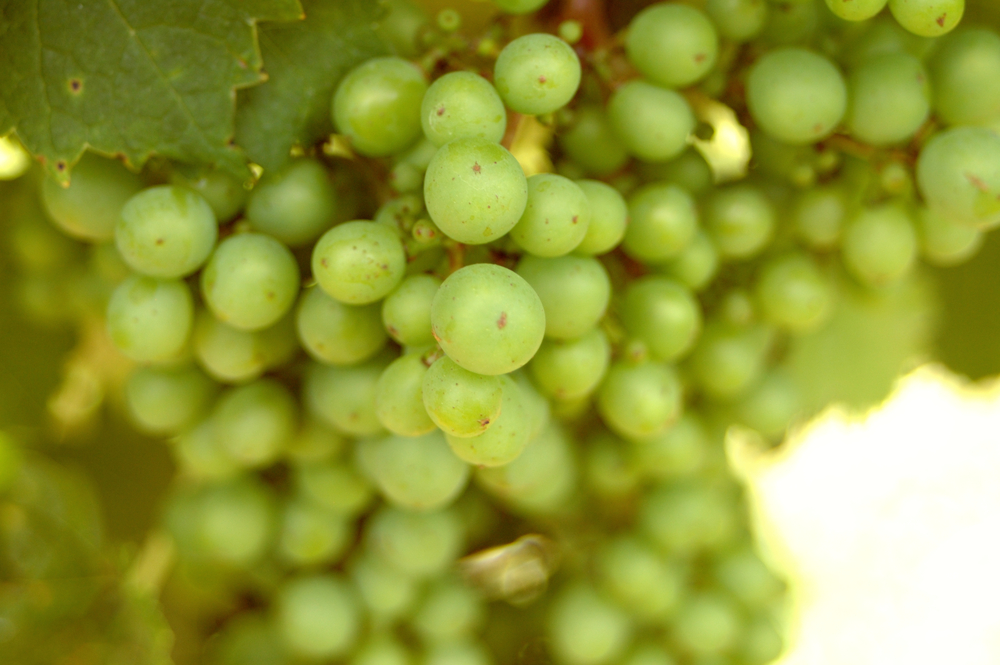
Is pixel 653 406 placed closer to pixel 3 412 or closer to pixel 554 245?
pixel 554 245

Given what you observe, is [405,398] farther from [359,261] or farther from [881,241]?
[881,241]

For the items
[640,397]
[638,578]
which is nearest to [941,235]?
[640,397]

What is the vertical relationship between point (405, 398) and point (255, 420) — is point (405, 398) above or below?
above

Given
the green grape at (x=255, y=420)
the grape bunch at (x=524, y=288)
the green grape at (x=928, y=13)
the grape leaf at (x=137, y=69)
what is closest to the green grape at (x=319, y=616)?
the grape bunch at (x=524, y=288)

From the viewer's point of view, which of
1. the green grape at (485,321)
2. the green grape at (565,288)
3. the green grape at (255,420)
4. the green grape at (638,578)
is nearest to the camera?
the green grape at (485,321)

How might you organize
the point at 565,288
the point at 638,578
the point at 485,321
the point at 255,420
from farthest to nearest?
the point at 638,578, the point at 255,420, the point at 565,288, the point at 485,321

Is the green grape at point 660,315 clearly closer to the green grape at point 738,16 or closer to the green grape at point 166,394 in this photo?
the green grape at point 738,16
